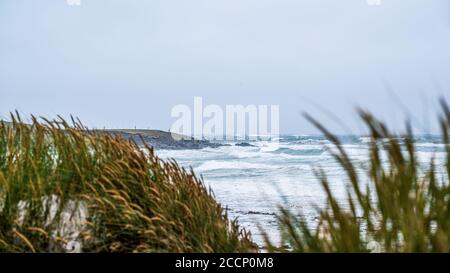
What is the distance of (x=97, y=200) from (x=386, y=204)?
146 centimetres

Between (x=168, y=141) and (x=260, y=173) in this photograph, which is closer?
(x=168, y=141)

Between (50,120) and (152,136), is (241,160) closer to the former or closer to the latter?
(152,136)

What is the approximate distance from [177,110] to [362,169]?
63.1 inches

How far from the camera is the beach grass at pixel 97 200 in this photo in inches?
109

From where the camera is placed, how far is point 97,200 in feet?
9.02

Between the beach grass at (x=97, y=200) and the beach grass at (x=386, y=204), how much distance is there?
0.74 m

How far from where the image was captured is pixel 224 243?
2906 mm

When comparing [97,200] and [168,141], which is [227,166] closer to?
[168,141]

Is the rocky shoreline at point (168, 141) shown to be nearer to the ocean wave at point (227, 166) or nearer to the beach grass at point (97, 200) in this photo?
the ocean wave at point (227, 166)

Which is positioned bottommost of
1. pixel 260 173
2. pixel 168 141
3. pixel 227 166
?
pixel 260 173

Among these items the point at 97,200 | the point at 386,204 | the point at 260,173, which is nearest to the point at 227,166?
the point at 260,173

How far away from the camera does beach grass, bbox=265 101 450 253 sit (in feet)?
6.28

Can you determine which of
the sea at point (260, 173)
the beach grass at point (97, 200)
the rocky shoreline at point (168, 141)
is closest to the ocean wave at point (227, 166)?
the sea at point (260, 173)
